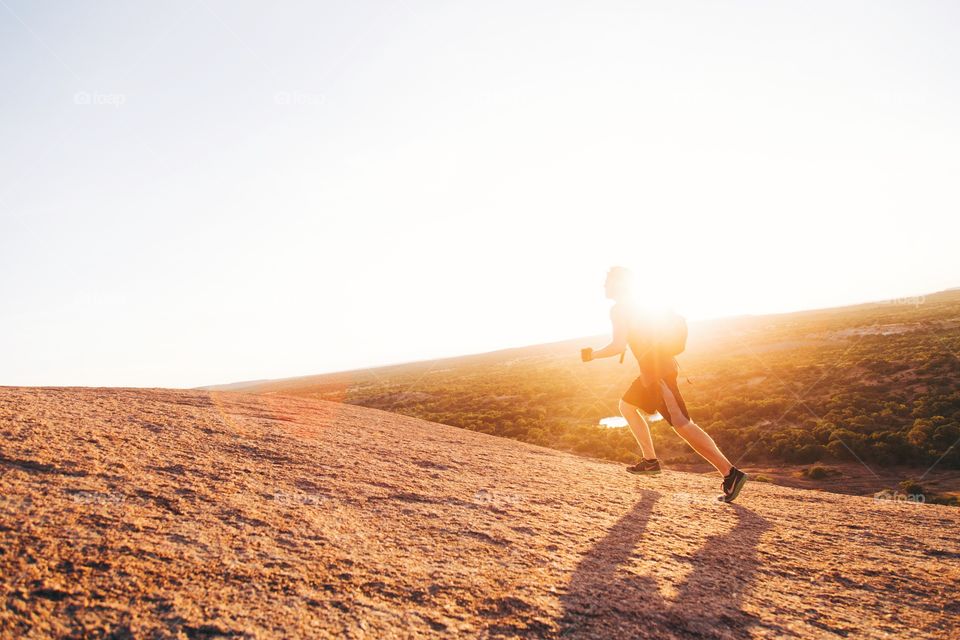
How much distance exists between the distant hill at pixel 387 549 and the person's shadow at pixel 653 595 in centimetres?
1

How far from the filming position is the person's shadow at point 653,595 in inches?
85.9

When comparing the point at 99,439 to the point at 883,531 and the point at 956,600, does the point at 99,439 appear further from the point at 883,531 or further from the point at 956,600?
the point at 883,531

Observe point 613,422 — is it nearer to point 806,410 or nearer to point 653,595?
point 806,410

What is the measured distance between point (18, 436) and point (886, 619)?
17.0ft

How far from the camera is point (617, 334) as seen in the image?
477cm

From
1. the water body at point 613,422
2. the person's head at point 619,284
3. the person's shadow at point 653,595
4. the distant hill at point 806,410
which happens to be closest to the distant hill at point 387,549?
the person's shadow at point 653,595

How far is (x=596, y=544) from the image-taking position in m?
3.14

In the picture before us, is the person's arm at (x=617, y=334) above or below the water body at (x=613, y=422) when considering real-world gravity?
above

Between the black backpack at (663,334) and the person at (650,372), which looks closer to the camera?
the person at (650,372)

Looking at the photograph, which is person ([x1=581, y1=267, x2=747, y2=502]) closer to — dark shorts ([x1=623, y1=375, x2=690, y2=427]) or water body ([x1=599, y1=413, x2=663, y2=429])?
dark shorts ([x1=623, y1=375, x2=690, y2=427])

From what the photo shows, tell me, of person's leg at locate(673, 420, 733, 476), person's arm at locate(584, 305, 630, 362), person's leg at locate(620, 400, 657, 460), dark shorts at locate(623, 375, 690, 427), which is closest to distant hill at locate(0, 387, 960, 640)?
person's leg at locate(673, 420, 733, 476)

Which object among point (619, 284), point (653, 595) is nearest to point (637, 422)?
point (619, 284)

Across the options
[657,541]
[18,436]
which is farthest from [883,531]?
[18,436]

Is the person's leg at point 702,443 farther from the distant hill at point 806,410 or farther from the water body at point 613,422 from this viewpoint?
the water body at point 613,422
